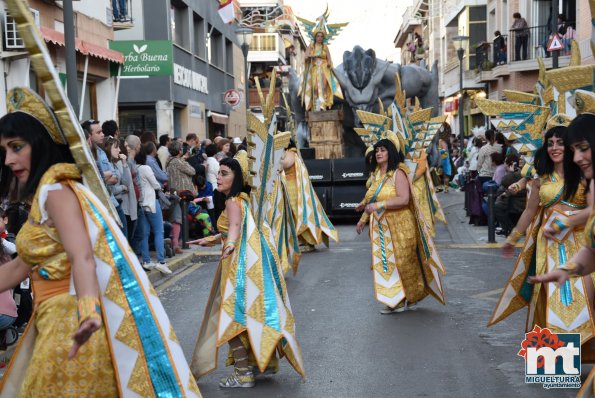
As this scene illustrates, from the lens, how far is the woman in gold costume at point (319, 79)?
19.1m

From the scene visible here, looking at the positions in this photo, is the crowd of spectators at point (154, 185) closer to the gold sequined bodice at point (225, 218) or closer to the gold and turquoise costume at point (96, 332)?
the gold sequined bodice at point (225, 218)

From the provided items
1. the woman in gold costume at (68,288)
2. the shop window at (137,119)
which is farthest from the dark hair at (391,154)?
the shop window at (137,119)

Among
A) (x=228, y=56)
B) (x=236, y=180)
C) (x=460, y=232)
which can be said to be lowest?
(x=460, y=232)

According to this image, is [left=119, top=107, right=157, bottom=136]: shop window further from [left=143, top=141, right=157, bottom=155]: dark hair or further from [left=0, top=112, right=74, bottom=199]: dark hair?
[left=0, top=112, right=74, bottom=199]: dark hair

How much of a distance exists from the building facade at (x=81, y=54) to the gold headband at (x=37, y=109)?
35.4ft

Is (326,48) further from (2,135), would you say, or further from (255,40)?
(255,40)

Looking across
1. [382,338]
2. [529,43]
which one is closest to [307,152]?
[382,338]

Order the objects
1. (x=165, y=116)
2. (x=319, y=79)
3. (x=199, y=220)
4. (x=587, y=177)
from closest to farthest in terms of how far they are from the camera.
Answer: (x=587, y=177), (x=199, y=220), (x=319, y=79), (x=165, y=116)

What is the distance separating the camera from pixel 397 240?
849 centimetres

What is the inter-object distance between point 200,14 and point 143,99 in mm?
7856

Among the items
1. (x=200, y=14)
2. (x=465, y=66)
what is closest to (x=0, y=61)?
(x=200, y=14)

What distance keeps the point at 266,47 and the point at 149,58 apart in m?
54.5

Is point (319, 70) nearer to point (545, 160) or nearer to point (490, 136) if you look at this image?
point (490, 136)
